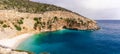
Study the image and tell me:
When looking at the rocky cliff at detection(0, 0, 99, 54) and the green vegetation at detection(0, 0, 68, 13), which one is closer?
the rocky cliff at detection(0, 0, 99, 54)

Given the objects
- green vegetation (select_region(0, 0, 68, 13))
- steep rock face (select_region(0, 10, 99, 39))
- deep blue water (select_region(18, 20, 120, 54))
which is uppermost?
green vegetation (select_region(0, 0, 68, 13))

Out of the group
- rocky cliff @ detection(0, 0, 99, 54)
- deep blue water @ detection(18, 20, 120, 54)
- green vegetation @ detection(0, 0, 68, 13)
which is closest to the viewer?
deep blue water @ detection(18, 20, 120, 54)

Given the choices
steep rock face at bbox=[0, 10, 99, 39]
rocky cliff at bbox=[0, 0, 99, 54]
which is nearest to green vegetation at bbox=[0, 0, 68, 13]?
rocky cliff at bbox=[0, 0, 99, 54]

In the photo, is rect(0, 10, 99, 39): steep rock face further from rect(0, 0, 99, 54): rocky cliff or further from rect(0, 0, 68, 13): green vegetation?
rect(0, 0, 68, 13): green vegetation

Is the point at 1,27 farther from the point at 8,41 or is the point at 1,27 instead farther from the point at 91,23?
the point at 91,23

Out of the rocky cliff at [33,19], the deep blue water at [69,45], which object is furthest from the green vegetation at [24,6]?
the deep blue water at [69,45]

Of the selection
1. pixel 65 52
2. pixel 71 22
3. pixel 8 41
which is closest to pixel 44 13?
pixel 71 22

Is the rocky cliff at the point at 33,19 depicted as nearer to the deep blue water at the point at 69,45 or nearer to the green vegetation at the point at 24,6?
the green vegetation at the point at 24,6

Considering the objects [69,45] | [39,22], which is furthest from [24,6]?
[69,45]
